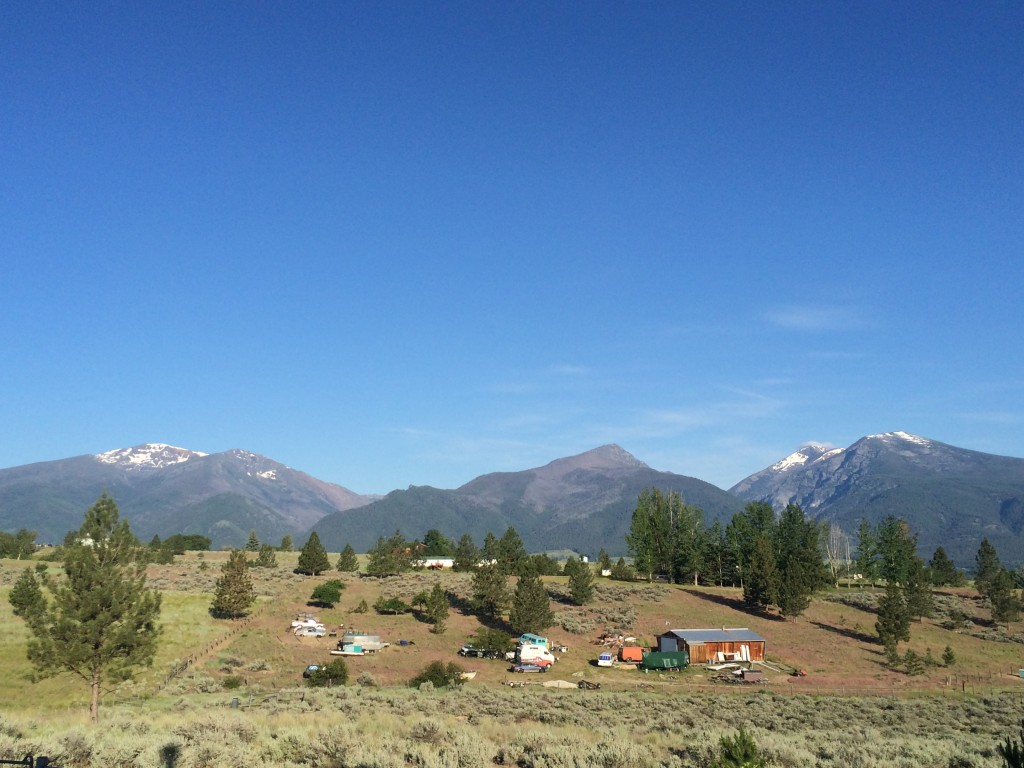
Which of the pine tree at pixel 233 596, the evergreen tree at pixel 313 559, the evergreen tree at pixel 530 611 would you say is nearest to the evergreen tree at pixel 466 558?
the evergreen tree at pixel 313 559

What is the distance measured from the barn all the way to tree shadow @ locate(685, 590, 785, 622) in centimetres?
1725

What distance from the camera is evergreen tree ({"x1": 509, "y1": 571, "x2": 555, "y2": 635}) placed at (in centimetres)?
7525

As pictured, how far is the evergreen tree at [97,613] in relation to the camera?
33.1 meters

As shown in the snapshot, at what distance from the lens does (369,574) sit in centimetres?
11269

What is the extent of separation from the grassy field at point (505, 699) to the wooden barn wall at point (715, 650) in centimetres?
230

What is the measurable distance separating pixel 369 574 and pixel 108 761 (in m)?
93.8

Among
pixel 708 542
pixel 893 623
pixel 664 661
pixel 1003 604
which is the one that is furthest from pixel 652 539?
pixel 664 661

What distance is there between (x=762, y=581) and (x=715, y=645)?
22.3m

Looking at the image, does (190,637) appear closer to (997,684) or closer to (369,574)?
(369,574)

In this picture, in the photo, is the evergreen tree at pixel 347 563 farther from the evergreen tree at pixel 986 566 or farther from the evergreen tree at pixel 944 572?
the evergreen tree at pixel 986 566

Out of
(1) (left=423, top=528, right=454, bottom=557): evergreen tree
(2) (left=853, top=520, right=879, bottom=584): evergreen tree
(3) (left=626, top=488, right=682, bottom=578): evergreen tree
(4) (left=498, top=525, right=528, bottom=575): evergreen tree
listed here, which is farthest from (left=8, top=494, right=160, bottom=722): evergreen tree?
(1) (left=423, top=528, right=454, bottom=557): evergreen tree

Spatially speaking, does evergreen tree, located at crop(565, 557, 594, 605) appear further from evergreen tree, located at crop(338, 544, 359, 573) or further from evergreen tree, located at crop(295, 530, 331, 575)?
evergreen tree, located at crop(338, 544, 359, 573)

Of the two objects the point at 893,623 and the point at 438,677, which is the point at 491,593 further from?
the point at 893,623

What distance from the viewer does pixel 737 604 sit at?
3875 inches
